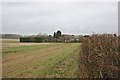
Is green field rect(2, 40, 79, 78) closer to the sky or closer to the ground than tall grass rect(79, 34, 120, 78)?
closer to the ground

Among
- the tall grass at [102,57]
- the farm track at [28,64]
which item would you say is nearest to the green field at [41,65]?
the farm track at [28,64]

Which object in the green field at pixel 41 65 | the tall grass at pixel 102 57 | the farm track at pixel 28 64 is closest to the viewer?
the tall grass at pixel 102 57

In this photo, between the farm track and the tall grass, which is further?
the farm track

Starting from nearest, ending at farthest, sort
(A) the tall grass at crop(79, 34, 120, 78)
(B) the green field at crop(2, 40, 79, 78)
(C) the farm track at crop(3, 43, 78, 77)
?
(A) the tall grass at crop(79, 34, 120, 78) → (B) the green field at crop(2, 40, 79, 78) → (C) the farm track at crop(3, 43, 78, 77)

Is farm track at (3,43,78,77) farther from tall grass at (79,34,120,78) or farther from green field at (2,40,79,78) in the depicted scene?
tall grass at (79,34,120,78)

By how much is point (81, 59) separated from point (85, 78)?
67 cm

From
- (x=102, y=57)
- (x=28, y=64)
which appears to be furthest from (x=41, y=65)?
(x=102, y=57)

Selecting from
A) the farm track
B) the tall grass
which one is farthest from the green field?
the tall grass

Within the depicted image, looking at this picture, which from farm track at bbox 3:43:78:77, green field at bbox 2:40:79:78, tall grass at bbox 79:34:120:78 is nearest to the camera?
tall grass at bbox 79:34:120:78

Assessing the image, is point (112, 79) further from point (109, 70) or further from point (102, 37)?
point (102, 37)

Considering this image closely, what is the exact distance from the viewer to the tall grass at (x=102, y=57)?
23.7 feet

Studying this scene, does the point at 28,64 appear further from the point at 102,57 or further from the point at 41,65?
the point at 102,57

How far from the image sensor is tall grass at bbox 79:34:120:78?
7.23m

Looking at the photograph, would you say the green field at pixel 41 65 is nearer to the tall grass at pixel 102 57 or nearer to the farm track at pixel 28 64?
the farm track at pixel 28 64
